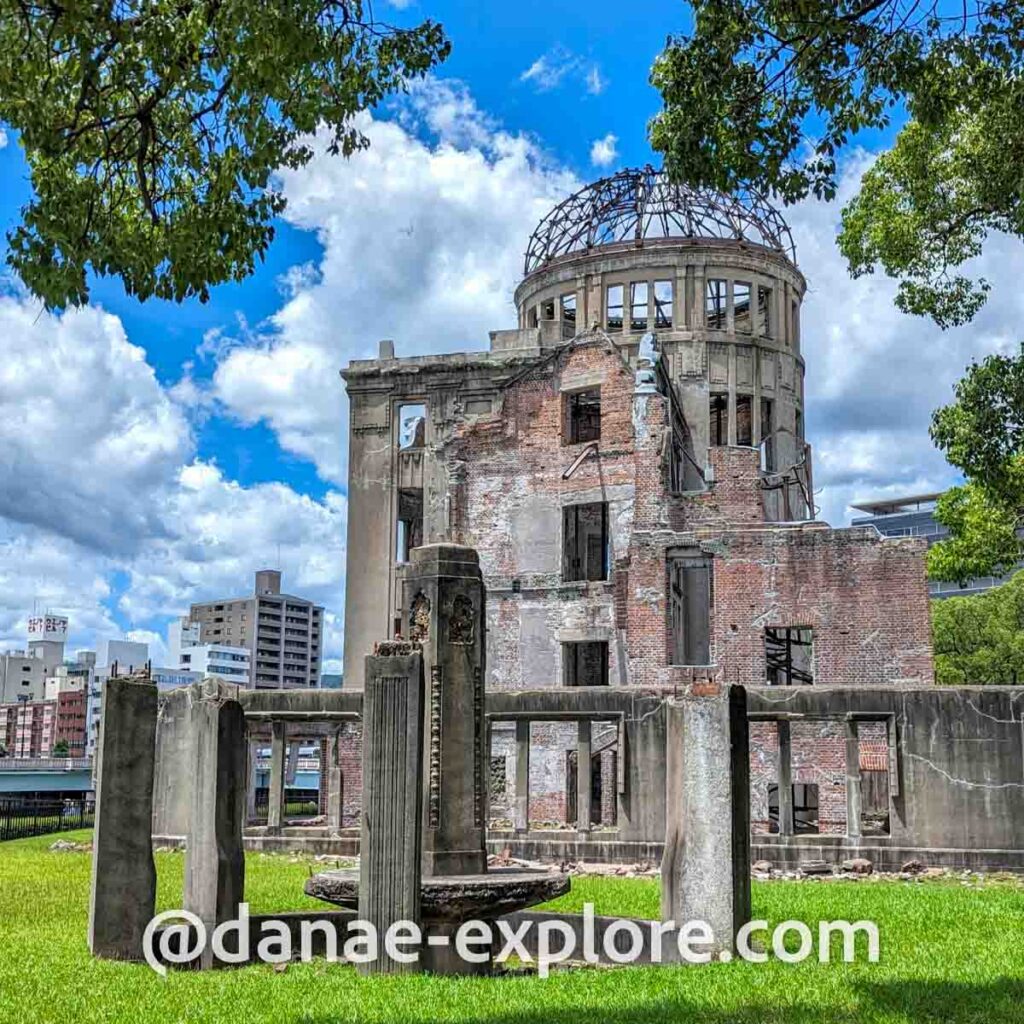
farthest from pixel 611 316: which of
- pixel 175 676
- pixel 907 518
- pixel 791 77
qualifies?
pixel 175 676

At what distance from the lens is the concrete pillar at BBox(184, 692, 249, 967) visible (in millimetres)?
9695

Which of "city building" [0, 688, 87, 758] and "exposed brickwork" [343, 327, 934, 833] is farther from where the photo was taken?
"city building" [0, 688, 87, 758]

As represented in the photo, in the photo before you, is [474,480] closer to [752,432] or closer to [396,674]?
[752,432]

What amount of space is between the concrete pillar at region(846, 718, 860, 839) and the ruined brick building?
2480 millimetres

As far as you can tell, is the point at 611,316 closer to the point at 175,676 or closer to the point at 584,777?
the point at 584,777

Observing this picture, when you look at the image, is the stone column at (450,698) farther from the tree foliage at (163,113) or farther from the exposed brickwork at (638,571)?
the exposed brickwork at (638,571)

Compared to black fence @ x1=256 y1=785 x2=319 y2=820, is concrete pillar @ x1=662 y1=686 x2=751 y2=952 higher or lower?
higher

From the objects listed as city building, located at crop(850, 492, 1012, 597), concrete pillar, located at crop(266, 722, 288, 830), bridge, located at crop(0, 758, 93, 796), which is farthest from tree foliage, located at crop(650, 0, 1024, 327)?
city building, located at crop(850, 492, 1012, 597)

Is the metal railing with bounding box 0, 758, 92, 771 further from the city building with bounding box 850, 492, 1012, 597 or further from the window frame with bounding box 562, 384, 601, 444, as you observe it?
the city building with bounding box 850, 492, 1012, 597

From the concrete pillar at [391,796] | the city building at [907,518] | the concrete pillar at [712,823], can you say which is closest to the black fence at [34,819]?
the concrete pillar at [391,796]

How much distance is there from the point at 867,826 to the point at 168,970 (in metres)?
15.6

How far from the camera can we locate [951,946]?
9578mm

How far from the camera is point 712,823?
30.1 ft

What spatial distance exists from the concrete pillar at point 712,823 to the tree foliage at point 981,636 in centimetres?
3617
